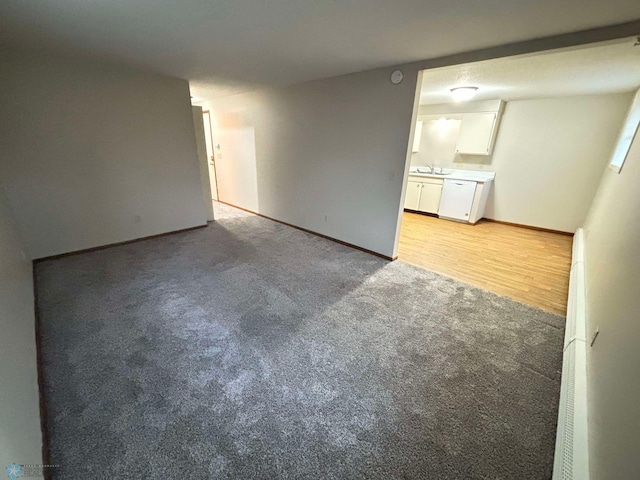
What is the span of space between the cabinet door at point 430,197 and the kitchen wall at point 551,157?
0.93 m

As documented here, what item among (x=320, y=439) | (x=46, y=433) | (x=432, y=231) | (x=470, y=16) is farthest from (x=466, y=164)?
(x=46, y=433)

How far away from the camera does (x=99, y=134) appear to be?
131 inches

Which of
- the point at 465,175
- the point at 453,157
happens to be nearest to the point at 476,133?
the point at 453,157

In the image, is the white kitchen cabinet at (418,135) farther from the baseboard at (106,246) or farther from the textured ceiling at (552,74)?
the baseboard at (106,246)

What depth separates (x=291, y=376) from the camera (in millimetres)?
1729

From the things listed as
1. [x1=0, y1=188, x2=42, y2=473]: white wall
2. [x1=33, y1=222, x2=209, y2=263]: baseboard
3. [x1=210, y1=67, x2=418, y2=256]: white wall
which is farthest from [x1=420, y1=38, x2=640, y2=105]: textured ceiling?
[x1=33, y1=222, x2=209, y2=263]: baseboard

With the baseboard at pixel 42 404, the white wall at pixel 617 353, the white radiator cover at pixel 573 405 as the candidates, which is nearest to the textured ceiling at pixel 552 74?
the white wall at pixel 617 353

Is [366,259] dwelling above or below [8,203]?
below

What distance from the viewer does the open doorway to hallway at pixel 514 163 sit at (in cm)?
291

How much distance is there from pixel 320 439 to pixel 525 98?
19.6ft

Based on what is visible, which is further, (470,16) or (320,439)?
(470,16)

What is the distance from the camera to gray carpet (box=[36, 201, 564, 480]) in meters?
1.29

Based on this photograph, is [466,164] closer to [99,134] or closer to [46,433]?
[99,134]

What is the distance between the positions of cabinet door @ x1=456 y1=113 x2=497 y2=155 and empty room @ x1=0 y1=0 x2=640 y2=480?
0.18 feet
